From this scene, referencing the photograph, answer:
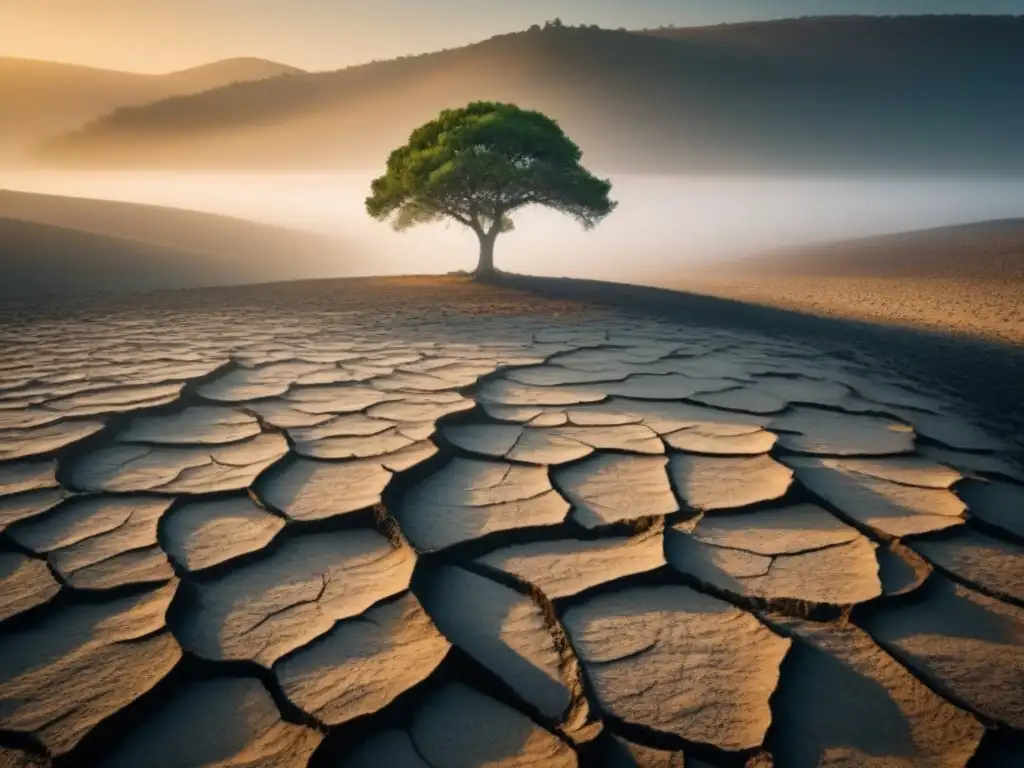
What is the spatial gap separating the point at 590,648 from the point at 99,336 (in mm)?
4172

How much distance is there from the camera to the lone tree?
7.27m

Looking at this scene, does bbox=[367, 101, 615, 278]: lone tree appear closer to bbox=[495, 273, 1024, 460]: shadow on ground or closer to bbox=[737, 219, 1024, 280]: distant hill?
bbox=[495, 273, 1024, 460]: shadow on ground

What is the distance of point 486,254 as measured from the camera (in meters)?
8.24

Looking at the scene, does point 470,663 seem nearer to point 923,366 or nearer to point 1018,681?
point 1018,681

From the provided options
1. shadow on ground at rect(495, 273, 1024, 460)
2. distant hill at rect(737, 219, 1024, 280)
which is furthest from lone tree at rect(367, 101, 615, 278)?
distant hill at rect(737, 219, 1024, 280)

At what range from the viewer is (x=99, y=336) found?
162 inches

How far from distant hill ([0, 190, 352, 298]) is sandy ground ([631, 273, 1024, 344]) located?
8.06 m

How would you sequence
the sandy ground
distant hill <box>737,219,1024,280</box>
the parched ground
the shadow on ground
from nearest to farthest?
1. the parched ground
2. the shadow on ground
3. the sandy ground
4. distant hill <box>737,219,1024,280</box>

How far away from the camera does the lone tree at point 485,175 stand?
23.9ft

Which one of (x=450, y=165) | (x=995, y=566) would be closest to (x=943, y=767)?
(x=995, y=566)

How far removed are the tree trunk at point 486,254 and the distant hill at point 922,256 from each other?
7.16 m

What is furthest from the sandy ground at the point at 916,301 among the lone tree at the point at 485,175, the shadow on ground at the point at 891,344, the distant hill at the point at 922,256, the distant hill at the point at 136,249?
the distant hill at the point at 136,249

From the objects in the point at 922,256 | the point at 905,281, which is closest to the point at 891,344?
the point at 905,281

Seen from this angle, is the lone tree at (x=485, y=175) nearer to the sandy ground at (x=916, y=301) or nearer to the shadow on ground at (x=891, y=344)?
the shadow on ground at (x=891, y=344)
